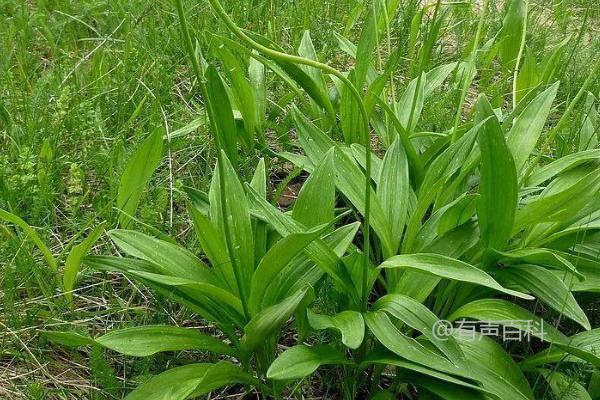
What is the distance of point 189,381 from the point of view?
1.67 meters

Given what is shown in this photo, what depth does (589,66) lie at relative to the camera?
128 inches

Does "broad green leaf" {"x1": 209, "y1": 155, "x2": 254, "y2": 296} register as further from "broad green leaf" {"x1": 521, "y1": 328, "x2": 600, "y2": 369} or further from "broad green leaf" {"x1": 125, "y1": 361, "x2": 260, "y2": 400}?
"broad green leaf" {"x1": 521, "y1": 328, "x2": 600, "y2": 369}

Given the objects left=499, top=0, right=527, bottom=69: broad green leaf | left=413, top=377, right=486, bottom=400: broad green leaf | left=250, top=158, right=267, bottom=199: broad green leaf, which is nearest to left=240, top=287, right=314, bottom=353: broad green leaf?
left=413, top=377, right=486, bottom=400: broad green leaf

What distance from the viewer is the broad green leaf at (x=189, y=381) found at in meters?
1.62

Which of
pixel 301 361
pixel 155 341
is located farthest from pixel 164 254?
pixel 301 361

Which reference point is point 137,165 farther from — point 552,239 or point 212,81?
point 552,239

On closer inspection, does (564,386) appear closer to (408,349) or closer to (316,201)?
(408,349)

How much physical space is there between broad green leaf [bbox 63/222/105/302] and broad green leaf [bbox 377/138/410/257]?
30.2 inches

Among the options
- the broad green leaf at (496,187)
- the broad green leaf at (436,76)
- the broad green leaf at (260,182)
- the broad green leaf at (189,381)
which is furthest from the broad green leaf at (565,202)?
the broad green leaf at (436,76)

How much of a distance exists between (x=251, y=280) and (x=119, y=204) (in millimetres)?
588

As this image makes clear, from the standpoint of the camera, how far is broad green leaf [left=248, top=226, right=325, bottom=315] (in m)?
1.58

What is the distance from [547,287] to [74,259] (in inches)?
47.2

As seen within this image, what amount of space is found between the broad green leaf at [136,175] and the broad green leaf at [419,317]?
0.79 meters

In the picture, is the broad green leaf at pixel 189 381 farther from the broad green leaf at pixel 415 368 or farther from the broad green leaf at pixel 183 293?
the broad green leaf at pixel 415 368
